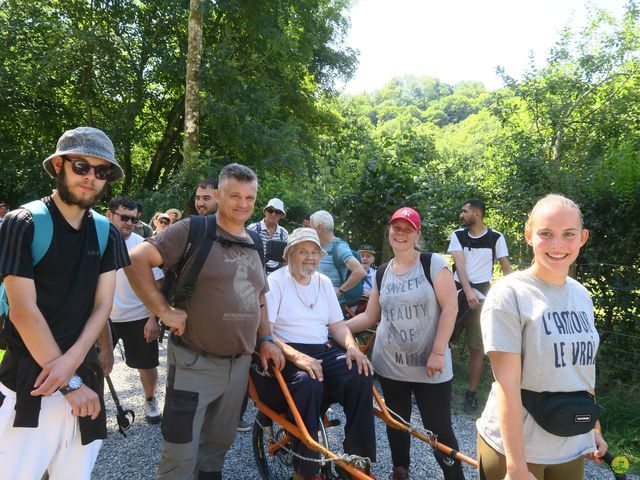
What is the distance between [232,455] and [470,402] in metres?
2.54

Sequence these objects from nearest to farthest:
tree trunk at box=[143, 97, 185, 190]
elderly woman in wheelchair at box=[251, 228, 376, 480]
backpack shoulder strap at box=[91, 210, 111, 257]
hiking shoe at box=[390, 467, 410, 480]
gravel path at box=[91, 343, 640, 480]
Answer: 1. backpack shoulder strap at box=[91, 210, 111, 257]
2. elderly woman in wheelchair at box=[251, 228, 376, 480]
3. hiking shoe at box=[390, 467, 410, 480]
4. gravel path at box=[91, 343, 640, 480]
5. tree trunk at box=[143, 97, 185, 190]

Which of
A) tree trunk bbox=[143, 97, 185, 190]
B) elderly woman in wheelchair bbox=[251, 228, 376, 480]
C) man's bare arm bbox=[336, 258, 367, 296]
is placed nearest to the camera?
elderly woman in wheelchair bbox=[251, 228, 376, 480]

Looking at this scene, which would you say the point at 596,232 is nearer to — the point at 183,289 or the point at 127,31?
the point at 183,289

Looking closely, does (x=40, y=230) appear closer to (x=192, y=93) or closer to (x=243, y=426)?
(x=243, y=426)

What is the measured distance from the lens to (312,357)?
2.83 m

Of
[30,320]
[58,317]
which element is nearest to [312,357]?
[58,317]

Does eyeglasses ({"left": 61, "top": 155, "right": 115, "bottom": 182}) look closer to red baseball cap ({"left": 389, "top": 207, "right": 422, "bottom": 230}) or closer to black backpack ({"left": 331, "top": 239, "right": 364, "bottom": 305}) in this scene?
red baseball cap ({"left": 389, "top": 207, "right": 422, "bottom": 230})

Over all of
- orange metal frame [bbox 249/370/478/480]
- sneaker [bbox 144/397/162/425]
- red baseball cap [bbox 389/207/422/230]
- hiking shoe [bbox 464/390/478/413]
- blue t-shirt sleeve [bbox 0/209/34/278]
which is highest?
red baseball cap [bbox 389/207/422/230]

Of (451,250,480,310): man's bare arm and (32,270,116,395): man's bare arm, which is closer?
(32,270,116,395): man's bare arm

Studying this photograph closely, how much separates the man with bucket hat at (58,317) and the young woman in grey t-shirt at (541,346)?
167 cm

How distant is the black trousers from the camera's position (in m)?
2.72

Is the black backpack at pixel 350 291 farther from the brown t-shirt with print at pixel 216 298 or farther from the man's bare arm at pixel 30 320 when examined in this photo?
the man's bare arm at pixel 30 320

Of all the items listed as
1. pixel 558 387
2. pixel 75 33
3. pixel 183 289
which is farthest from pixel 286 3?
pixel 558 387

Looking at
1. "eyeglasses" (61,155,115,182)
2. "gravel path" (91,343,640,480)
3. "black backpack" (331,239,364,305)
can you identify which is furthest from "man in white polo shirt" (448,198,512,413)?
"eyeglasses" (61,155,115,182)
